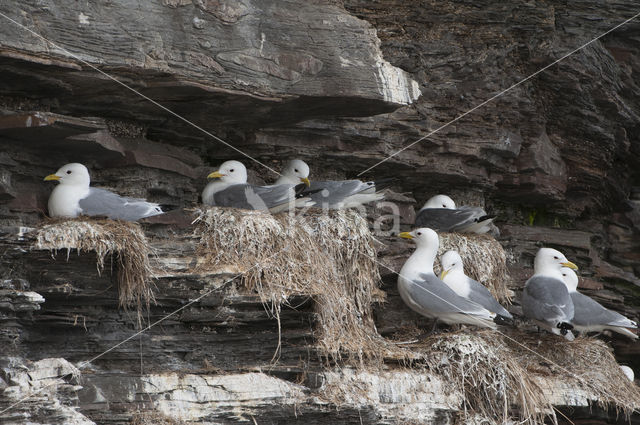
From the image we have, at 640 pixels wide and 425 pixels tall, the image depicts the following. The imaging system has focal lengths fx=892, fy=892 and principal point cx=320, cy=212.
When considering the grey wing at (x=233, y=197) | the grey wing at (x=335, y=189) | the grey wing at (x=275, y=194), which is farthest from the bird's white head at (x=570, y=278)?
the grey wing at (x=233, y=197)

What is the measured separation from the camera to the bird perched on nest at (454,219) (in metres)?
10.0

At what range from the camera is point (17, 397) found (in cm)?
614

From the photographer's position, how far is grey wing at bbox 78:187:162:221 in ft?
24.6

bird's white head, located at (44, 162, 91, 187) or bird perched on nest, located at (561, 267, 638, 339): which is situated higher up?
bird's white head, located at (44, 162, 91, 187)

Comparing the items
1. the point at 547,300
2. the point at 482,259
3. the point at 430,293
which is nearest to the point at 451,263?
the point at 482,259

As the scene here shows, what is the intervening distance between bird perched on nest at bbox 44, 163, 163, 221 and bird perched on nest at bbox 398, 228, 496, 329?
2.63 meters

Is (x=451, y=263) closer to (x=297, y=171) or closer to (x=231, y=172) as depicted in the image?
(x=297, y=171)

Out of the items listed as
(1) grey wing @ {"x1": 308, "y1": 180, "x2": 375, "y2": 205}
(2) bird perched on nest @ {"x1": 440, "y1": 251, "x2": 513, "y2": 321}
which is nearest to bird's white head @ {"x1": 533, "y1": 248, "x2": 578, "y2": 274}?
(2) bird perched on nest @ {"x1": 440, "y1": 251, "x2": 513, "y2": 321}

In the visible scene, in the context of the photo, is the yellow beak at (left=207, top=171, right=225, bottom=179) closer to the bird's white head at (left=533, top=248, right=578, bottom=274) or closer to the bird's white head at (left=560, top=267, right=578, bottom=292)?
the bird's white head at (left=533, top=248, right=578, bottom=274)

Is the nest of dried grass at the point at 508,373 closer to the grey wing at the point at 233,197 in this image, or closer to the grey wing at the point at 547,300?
the grey wing at the point at 547,300

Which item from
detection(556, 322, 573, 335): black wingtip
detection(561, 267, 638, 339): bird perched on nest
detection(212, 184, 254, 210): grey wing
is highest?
detection(212, 184, 254, 210): grey wing

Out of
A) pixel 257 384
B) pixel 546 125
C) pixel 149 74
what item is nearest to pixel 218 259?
pixel 257 384

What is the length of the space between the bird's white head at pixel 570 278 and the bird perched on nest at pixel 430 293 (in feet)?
5.86

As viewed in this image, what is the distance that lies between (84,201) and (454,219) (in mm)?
4317
